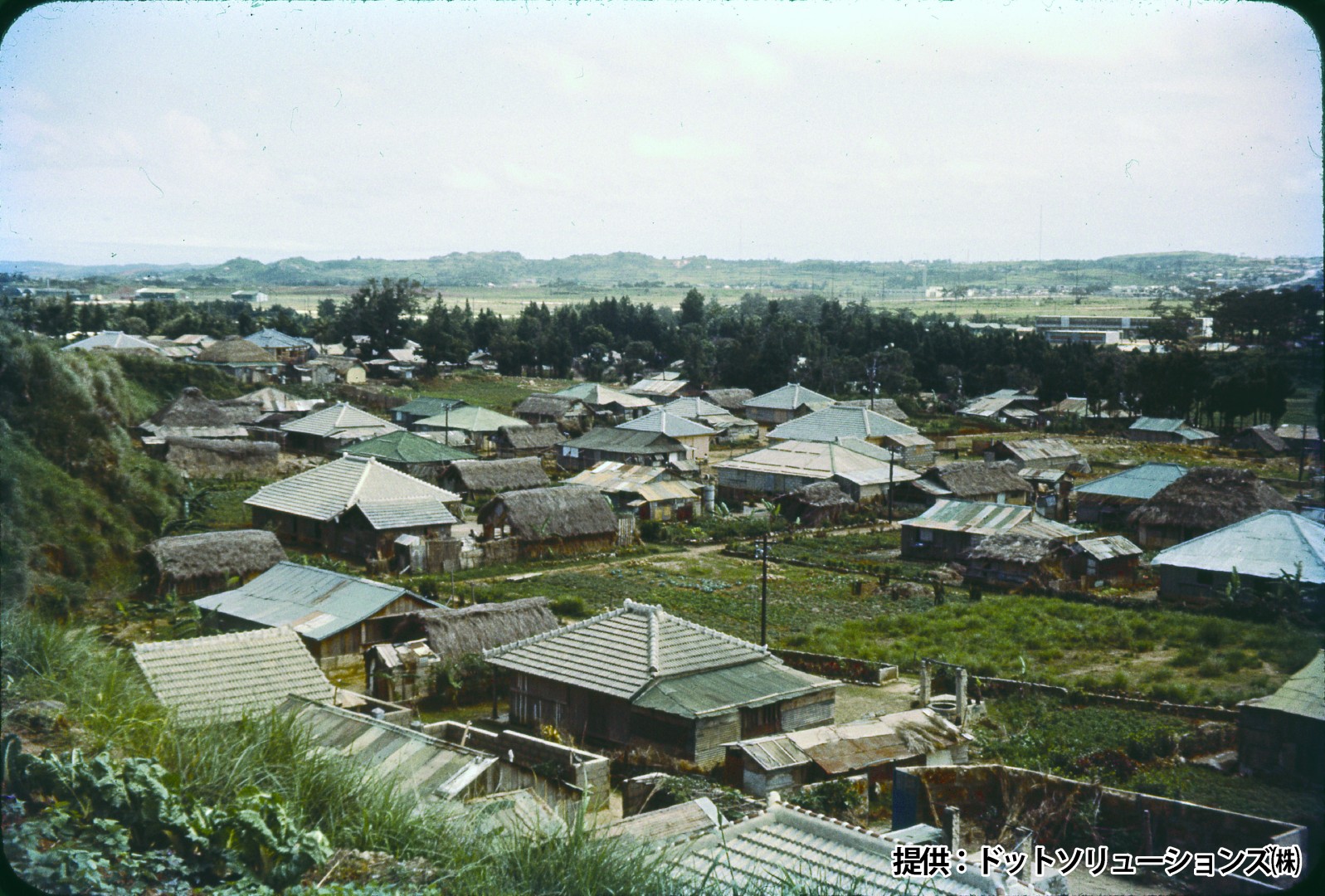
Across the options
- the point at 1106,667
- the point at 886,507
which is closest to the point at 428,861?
the point at 1106,667

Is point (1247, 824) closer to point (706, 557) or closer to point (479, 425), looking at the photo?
point (706, 557)

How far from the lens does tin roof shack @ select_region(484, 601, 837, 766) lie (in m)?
12.5

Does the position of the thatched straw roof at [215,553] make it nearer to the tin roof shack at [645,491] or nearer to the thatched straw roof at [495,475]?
the tin roof shack at [645,491]

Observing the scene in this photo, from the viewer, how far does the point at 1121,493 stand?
1230 inches

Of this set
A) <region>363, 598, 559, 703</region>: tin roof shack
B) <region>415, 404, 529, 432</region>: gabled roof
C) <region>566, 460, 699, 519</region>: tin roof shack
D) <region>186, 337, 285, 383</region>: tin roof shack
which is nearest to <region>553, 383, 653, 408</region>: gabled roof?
<region>415, 404, 529, 432</region>: gabled roof

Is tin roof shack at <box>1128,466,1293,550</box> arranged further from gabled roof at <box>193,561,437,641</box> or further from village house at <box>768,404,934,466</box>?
gabled roof at <box>193,561,437,641</box>

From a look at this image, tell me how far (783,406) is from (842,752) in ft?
133

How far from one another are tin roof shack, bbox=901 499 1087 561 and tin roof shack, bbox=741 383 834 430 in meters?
22.9

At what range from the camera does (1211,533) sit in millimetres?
23031

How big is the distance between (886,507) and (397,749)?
25607 mm

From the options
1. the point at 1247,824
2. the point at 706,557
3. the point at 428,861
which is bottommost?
the point at 706,557

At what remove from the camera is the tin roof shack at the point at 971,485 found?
33250 mm

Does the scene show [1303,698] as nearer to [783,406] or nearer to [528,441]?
[528,441]

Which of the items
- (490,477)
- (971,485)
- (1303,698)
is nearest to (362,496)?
(490,477)
